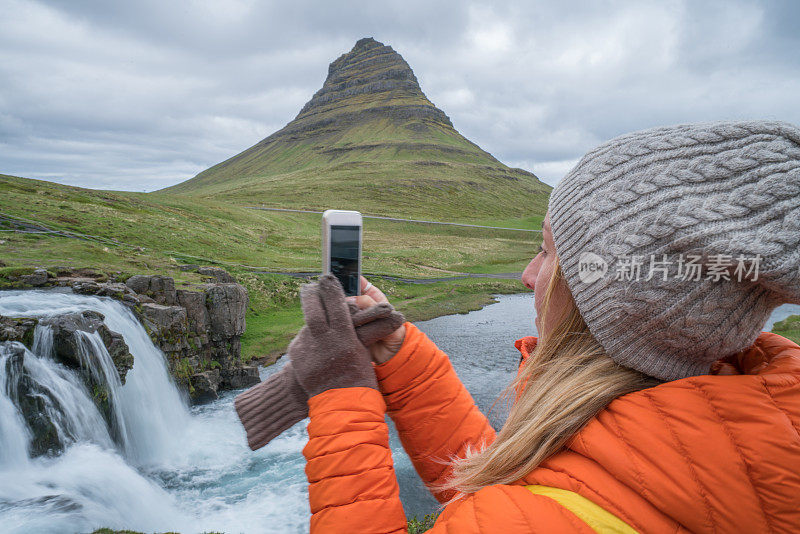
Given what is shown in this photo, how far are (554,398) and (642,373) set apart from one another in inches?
14.8

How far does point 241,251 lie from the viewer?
4547 centimetres

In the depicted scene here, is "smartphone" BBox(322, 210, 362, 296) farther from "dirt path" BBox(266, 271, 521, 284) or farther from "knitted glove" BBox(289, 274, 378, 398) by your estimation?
"dirt path" BBox(266, 271, 521, 284)

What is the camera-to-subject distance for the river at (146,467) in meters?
9.29

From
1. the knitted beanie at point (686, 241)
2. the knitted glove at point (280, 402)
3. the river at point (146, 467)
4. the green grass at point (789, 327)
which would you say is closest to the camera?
the knitted beanie at point (686, 241)

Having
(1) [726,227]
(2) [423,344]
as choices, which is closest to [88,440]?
(2) [423,344]

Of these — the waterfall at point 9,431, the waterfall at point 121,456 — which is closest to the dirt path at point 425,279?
the waterfall at point 121,456

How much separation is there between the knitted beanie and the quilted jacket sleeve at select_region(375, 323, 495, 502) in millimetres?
1086

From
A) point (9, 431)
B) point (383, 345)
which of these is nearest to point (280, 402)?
point (383, 345)

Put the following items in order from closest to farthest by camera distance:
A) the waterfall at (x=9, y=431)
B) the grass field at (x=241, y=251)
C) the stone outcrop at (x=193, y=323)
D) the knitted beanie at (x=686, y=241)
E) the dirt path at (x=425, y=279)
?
the knitted beanie at (x=686, y=241) < the waterfall at (x=9, y=431) < the stone outcrop at (x=193, y=323) < the grass field at (x=241, y=251) < the dirt path at (x=425, y=279)

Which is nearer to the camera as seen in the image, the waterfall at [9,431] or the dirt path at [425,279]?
the waterfall at [9,431]

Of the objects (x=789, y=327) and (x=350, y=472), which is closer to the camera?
(x=350, y=472)

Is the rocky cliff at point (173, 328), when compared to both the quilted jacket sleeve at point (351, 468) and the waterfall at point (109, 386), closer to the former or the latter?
the waterfall at point (109, 386)

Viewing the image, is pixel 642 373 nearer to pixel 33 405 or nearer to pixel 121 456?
pixel 33 405

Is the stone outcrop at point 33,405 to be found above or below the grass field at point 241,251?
below
